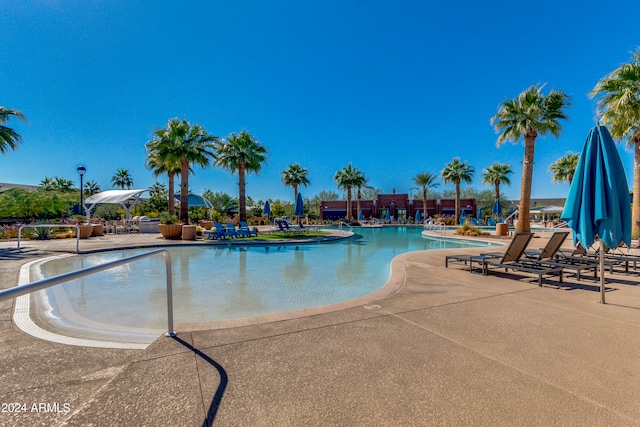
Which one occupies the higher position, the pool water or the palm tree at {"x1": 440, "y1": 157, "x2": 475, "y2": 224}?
the palm tree at {"x1": 440, "y1": 157, "x2": 475, "y2": 224}

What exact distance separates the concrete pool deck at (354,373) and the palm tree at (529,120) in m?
13.4

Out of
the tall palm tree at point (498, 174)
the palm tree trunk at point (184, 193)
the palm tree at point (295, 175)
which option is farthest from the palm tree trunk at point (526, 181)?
the palm tree at point (295, 175)

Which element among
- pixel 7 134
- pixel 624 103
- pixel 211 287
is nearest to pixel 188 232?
pixel 211 287

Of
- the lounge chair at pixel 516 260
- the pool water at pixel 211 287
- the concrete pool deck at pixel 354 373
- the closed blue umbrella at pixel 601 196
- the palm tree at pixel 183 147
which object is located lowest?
the pool water at pixel 211 287

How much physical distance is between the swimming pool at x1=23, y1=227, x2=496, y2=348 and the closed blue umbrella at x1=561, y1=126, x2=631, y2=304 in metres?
3.72

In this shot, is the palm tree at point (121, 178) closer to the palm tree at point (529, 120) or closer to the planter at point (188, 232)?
the planter at point (188, 232)

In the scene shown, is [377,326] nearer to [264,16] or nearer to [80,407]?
[80,407]

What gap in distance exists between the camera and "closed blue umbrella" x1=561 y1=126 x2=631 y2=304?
149 inches

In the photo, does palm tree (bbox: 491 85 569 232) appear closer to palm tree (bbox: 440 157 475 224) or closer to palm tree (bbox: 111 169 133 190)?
palm tree (bbox: 440 157 475 224)

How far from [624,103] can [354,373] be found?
1651 cm

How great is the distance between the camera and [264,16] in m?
13.2

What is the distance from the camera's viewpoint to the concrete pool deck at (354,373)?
1.77 meters

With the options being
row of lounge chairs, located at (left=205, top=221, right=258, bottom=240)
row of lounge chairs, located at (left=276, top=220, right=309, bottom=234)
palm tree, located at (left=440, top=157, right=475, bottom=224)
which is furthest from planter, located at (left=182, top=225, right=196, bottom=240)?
palm tree, located at (left=440, top=157, right=475, bottom=224)

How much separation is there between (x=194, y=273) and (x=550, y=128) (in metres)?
17.5
